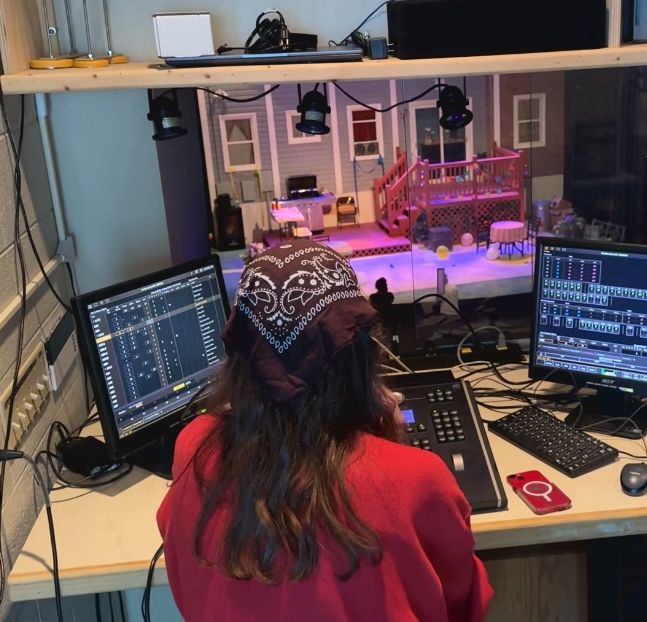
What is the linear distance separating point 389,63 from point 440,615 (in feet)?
3.56

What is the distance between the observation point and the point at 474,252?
2.20 metres

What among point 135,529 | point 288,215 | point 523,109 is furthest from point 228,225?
point 135,529

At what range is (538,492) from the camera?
152 cm

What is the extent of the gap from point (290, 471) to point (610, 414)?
984 millimetres

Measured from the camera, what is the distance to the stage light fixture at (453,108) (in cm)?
195

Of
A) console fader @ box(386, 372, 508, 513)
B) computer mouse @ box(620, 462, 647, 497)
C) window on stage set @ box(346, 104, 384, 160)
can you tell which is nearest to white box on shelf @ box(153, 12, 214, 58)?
window on stage set @ box(346, 104, 384, 160)

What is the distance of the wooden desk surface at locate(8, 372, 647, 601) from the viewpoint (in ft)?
4.62

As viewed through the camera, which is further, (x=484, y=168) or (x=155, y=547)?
(x=484, y=168)

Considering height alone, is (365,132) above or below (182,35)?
below

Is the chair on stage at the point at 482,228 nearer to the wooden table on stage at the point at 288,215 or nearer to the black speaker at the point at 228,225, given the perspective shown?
the wooden table on stage at the point at 288,215

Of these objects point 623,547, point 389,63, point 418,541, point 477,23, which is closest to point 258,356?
point 418,541

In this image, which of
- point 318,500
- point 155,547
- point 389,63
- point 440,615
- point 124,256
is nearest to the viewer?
point 318,500

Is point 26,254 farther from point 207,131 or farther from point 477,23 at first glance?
point 477,23

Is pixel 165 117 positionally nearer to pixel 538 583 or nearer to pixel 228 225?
pixel 228 225
